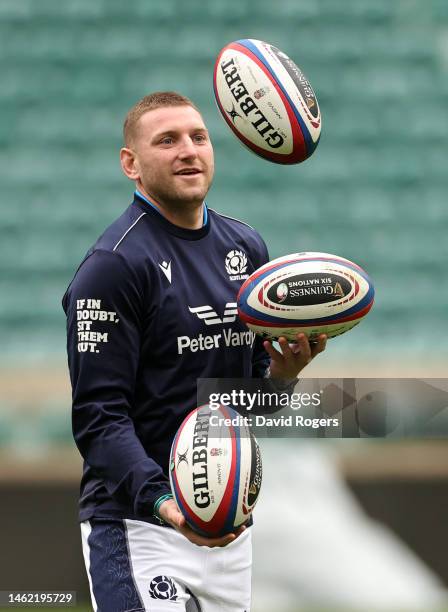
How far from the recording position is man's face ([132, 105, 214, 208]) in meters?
3.61

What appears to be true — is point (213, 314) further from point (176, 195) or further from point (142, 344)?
point (176, 195)

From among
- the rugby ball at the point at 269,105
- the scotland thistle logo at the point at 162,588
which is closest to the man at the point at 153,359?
the scotland thistle logo at the point at 162,588

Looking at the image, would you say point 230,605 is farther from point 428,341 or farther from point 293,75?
point 428,341

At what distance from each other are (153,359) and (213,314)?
0.23m

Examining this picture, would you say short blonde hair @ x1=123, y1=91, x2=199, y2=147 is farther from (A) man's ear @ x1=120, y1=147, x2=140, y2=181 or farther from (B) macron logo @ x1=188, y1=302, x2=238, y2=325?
(B) macron logo @ x1=188, y1=302, x2=238, y2=325

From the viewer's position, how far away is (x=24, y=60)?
27.1 feet

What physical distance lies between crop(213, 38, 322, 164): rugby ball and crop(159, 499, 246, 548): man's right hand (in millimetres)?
1272

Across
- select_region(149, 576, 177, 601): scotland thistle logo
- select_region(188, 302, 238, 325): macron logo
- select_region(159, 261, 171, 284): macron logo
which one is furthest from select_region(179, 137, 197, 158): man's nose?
select_region(149, 576, 177, 601): scotland thistle logo

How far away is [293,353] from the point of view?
11.9 feet

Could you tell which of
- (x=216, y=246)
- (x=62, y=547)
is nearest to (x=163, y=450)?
(x=216, y=246)

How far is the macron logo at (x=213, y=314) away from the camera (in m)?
3.59

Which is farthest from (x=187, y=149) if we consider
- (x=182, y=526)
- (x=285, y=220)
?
(x=285, y=220)

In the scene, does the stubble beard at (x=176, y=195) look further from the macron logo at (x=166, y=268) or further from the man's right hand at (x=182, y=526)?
the man's right hand at (x=182, y=526)

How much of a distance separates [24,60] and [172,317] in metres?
5.18
